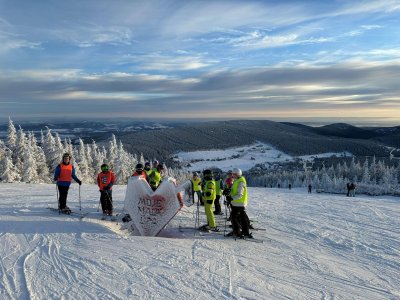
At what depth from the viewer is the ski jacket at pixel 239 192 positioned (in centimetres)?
1019

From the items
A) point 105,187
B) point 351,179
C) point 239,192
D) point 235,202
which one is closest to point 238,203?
point 235,202

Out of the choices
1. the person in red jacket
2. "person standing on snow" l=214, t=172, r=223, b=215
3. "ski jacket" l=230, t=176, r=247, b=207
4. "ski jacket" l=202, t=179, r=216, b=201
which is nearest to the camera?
"ski jacket" l=230, t=176, r=247, b=207

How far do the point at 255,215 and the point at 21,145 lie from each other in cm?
3134

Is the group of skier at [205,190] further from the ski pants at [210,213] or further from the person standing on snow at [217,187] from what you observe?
the person standing on snow at [217,187]

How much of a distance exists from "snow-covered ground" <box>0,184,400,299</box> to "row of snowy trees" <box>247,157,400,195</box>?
4306 centimetres

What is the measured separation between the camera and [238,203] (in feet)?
33.9

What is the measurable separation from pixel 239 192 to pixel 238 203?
38 centimetres

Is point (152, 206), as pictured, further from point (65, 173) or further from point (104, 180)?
point (65, 173)

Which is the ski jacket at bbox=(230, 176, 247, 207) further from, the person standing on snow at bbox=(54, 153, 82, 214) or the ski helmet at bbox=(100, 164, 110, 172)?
the person standing on snow at bbox=(54, 153, 82, 214)

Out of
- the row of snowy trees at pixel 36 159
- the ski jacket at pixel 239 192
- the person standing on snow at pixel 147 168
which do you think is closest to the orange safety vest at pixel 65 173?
the person standing on snow at pixel 147 168

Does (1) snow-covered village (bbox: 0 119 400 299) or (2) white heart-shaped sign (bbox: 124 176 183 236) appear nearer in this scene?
(1) snow-covered village (bbox: 0 119 400 299)

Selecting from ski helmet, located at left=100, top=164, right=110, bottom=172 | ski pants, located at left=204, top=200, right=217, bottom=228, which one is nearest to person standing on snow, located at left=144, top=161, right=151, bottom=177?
ski helmet, located at left=100, top=164, right=110, bottom=172

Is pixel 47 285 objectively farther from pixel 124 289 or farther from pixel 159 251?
pixel 159 251

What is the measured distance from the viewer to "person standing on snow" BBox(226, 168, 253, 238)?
1020cm
